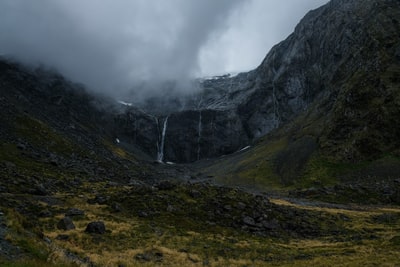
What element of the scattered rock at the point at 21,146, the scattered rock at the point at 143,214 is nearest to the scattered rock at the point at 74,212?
the scattered rock at the point at 143,214

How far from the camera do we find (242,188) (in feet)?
378

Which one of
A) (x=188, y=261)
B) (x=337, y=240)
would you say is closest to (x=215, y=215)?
(x=337, y=240)

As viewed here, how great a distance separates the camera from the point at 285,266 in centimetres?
2947

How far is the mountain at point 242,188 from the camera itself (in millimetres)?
31609

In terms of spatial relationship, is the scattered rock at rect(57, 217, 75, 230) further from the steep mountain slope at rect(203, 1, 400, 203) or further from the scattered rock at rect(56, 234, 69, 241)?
the steep mountain slope at rect(203, 1, 400, 203)

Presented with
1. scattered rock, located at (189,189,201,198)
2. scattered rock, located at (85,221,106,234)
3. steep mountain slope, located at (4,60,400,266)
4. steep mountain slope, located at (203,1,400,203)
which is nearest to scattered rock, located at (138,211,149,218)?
steep mountain slope, located at (4,60,400,266)

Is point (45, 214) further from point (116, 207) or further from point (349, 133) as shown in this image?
point (349, 133)

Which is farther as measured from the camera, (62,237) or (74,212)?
(74,212)

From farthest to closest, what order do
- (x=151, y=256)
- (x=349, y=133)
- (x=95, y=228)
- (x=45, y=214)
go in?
(x=349, y=133), (x=45, y=214), (x=95, y=228), (x=151, y=256)

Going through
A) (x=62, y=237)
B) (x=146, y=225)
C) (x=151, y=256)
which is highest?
(x=146, y=225)

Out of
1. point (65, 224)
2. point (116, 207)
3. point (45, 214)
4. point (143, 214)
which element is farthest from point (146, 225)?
point (45, 214)

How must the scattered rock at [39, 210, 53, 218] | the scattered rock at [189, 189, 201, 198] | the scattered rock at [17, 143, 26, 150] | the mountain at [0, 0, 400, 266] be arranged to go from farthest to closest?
the scattered rock at [17, 143, 26, 150] → the scattered rock at [189, 189, 201, 198] → the scattered rock at [39, 210, 53, 218] → the mountain at [0, 0, 400, 266]

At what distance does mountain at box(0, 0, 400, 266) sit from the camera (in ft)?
104

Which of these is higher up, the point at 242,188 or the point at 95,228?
the point at 242,188
